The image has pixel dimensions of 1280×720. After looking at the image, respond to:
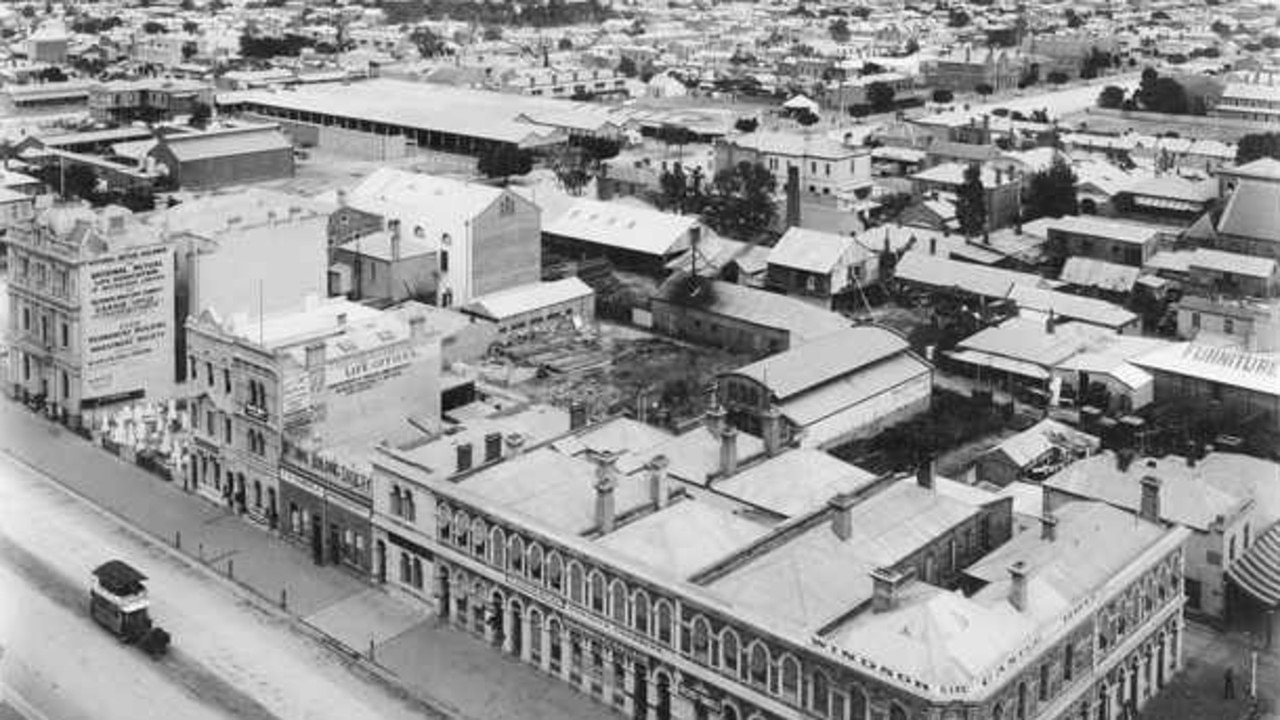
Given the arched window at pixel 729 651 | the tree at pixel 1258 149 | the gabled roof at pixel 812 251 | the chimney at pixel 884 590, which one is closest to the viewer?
the chimney at pixel 884 590

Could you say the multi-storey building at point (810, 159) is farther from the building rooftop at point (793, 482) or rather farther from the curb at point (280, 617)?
the curb at point (280, 617)

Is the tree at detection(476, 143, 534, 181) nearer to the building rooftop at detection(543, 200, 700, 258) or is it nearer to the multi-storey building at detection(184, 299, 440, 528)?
the building rooftop at detection(543, 200, 700, 258)

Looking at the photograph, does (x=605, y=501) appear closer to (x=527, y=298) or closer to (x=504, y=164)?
(x=527, y=298)

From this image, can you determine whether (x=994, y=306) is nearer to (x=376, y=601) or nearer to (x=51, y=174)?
(x=376, y=601)


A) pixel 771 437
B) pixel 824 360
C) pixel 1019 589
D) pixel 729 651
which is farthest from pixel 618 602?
pixel 824 360

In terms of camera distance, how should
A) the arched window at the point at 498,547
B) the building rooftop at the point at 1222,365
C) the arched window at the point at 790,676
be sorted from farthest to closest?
the building rooftop at the point at 1222,365 → the arched window at the point at 498,547 → the arched window at the point at 790,676

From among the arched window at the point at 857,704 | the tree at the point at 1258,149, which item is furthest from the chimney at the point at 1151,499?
the tree at the point at 1258,149
